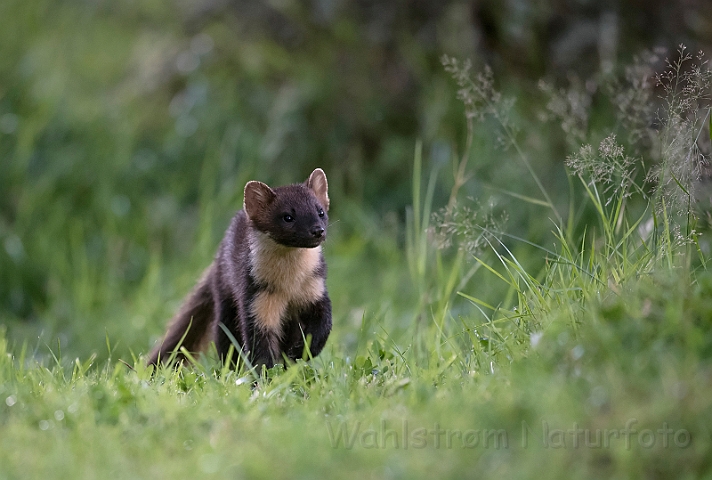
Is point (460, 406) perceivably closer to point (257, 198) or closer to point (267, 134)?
point (257, 198)

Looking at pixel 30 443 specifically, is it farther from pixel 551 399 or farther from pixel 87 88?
pixel 87 88

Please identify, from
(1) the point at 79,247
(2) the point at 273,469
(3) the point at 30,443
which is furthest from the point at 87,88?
(2) the point at 273,469

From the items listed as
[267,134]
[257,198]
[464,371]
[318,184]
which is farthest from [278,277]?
[267,134]

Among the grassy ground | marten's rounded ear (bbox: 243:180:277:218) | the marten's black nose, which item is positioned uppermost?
marten's rounded ear (bbox: 243:180:277:218)

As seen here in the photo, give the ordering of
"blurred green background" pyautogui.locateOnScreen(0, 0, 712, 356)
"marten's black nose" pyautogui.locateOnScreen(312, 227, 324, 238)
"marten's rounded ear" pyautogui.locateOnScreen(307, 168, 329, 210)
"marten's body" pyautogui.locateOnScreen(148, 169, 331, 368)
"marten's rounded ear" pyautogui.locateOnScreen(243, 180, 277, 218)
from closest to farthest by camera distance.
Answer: "marten's black nose" pyautogui.locateOnScreen(312, 227, 324, 238) < "marten's body" pyautogui.locateOnScreen(148, 169, 331, 368) < "marten's rounded ear" pyautogui.locateOnScreen(243, 180, 277, 218) < "marten's rounded ear" pyautogui.locateOnScreen(307, 168, 329, 210) < "blurred green background" pyautogui.locateOnScreen(0, 0, 712, 356)

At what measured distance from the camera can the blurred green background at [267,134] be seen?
7520 millimetres

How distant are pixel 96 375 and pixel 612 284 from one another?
97.4 inches

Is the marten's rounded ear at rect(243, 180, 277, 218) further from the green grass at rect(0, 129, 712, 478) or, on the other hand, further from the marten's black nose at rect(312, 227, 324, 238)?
the green grass at rect(0, 129, 712, 478)

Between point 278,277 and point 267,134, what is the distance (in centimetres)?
395

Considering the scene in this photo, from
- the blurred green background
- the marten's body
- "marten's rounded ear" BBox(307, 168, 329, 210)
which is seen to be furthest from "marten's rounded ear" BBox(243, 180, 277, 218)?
the blurred green background

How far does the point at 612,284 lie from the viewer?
3861mm

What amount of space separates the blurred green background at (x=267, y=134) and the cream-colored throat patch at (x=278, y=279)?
2.11 meters

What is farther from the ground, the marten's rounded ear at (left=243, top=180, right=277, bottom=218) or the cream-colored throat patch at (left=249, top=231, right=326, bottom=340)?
the marten's rounded ear at (left=243, top=180, right=277, bottom=218)

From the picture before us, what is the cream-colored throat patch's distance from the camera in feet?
16.0
